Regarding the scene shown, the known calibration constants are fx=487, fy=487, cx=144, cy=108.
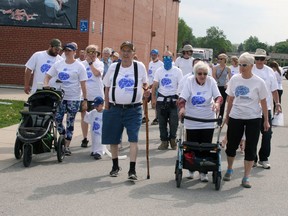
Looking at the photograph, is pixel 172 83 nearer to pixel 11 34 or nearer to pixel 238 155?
pixel 238 155

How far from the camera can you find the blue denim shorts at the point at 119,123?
730cm

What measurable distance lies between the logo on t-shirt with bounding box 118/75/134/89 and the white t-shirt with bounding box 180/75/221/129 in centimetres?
78

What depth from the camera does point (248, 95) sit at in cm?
712

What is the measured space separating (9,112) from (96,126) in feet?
16.8

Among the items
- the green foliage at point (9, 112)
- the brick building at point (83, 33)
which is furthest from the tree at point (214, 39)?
the green foliage at point (9, 112)

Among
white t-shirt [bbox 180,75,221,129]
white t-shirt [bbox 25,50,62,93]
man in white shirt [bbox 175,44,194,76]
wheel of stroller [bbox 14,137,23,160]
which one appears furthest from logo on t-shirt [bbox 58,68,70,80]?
man in white shirt [bbox 175,44,194,76]

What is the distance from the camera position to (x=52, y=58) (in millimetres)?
9234

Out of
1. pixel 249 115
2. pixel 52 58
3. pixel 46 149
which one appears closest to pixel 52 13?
pixel 52 58

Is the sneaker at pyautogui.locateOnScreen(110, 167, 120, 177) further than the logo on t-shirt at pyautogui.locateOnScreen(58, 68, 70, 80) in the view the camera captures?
No

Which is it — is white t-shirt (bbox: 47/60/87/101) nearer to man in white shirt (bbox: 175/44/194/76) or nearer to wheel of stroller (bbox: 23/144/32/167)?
wheel of stroller (bbox: 23/144/32/167)

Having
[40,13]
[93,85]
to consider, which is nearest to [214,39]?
[40,13]

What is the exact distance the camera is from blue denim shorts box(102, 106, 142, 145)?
288 inches

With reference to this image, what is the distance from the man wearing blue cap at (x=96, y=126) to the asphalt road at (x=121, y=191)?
177 millimetres

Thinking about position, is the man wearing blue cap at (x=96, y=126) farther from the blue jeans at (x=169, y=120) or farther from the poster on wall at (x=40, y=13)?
the poster on wall at (x=40, y=13)
